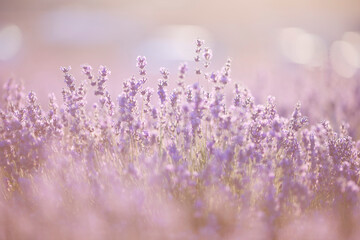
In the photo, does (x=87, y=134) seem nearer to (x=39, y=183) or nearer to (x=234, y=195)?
(x=39, y=183)

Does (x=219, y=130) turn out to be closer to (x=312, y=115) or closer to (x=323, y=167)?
(x=323, y=167)

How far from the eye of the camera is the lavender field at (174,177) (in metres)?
2.24

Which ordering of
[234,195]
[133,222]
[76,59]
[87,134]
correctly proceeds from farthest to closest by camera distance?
[76,59] < [87,134] < [234,195] < [133,222]

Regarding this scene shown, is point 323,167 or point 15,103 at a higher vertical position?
point 15,103

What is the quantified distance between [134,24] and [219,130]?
678 inches

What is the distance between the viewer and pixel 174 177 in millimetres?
2580

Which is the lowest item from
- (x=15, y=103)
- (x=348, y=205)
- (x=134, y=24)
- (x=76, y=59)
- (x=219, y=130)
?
(x=348, y=205)

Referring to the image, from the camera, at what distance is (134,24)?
19.1 m

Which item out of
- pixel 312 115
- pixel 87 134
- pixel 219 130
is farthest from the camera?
pixel 312 115

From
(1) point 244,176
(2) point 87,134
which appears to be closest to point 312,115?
(1) point 244,176

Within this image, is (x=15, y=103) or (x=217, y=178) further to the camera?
(x=15, y=103)

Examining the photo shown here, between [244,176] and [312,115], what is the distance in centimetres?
313

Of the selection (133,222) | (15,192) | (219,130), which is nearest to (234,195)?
(219,130)

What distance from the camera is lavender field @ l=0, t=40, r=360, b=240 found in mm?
2236
